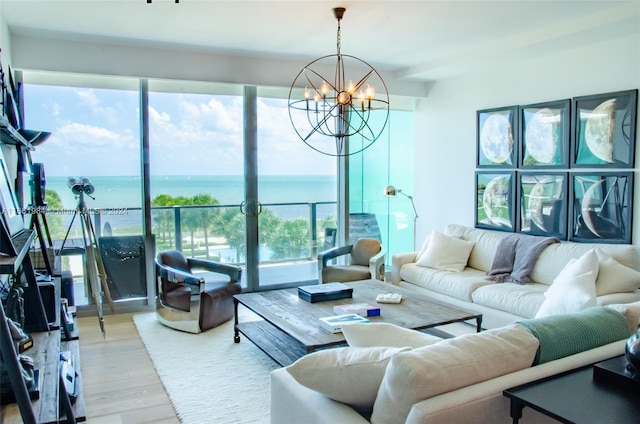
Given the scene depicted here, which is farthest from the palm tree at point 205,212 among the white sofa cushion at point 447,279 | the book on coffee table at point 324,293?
the white sofa cushion at point 447,279

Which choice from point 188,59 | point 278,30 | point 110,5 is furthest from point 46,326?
point 188,59

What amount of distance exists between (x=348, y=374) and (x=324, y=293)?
217cm

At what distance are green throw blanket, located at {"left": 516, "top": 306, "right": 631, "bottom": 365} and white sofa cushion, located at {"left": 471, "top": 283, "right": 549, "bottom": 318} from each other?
175 cm

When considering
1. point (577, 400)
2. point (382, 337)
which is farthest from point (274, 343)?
point (577, 400)

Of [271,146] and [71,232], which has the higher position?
[271,146]

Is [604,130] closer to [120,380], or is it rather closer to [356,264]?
[356,264]

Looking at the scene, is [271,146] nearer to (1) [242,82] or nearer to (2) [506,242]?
(1) [242,82]

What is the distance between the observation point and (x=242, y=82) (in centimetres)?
528

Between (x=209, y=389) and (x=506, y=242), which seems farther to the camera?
(x=506, y=242)

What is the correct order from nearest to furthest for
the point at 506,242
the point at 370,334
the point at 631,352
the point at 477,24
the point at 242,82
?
the point at 631,352, the point at 370,334, the point at 477,24, the point at 506,242, the point at 242,82

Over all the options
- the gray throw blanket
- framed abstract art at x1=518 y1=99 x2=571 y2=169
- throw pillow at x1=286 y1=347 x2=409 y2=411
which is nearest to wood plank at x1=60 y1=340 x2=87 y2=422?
throw pillow at x1=286 y1=347 x2=409 y2=411

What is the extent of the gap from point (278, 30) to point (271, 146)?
5.40 feet

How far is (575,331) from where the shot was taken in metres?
1.91

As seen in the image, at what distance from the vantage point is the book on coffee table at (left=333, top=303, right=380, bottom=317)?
3.47 metres
